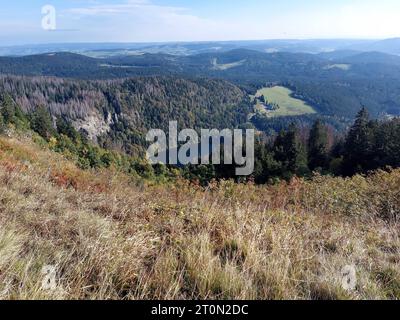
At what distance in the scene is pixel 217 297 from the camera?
2457 millimetres

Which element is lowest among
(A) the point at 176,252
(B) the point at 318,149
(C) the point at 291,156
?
(B) the point at 318,149

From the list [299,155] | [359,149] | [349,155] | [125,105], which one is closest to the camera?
[359,149]

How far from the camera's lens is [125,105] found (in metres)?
164

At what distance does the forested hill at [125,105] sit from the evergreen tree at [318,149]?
86481mm

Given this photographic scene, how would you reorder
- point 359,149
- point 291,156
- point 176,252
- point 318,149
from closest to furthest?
point 176,252 → point 359,149 → point 291,156 → point 318,149

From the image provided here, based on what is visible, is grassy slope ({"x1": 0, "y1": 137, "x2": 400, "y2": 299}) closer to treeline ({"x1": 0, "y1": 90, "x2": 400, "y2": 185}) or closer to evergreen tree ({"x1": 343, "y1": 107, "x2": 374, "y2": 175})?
treeline ({"x1": 0, "y1": 90, "x2": 400, "y2": 185})

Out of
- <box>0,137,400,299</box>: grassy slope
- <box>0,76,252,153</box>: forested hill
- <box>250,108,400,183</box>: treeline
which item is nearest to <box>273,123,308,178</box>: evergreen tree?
<box>250,108,400,183</box>: treeline

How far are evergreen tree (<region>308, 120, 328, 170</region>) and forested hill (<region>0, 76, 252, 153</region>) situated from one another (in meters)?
86.5

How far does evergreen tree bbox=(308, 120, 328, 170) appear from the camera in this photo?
41.0m

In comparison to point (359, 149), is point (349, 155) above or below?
below

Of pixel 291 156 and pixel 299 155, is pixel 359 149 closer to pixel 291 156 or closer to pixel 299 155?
pixel 299 155

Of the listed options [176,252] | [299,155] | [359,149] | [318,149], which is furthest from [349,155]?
[176,252]

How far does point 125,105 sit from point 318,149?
441ft

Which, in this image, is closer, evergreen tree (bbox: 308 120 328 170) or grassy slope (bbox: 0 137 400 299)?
grassy slope (bbox: 0 137 400 299)
